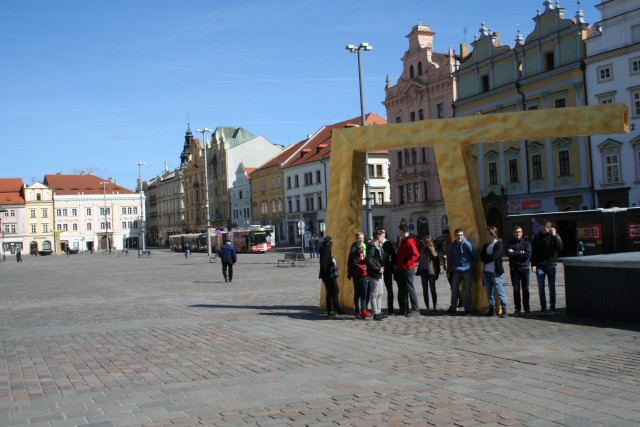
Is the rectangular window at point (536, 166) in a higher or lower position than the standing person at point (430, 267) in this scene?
higher

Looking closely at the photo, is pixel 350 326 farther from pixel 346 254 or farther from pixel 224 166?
pixel 224 166

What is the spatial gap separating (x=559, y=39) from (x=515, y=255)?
119ft

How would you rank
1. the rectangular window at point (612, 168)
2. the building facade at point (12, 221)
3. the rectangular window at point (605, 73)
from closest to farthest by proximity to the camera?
1. the rectangular window at point (605, 73)
2. the rectangular window at point (612, 168)
3. the building facade at point (12, 221)

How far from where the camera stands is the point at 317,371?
8633 millimetres

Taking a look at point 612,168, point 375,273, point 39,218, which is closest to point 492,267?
point 375,273

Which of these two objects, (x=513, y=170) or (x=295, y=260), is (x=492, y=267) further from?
(x=513, y=170)

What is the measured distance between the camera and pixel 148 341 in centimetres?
1159

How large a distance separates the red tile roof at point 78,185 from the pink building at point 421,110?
8732cm

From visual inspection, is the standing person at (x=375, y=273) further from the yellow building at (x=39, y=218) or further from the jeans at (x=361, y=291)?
the yellow building at (x=39, y=218)

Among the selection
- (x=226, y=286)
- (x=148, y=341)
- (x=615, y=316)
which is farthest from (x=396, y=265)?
(x=226, y=286)

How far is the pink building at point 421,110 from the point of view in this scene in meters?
58.6

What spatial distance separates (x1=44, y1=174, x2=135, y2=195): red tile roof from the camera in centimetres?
13350

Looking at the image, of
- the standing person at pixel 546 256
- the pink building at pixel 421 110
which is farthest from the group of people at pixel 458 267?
the pink building at pixel 421 110

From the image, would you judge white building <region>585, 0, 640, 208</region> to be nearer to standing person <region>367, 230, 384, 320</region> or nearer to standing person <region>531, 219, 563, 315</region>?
standing person <region>531, 219, 563, 315</region>
